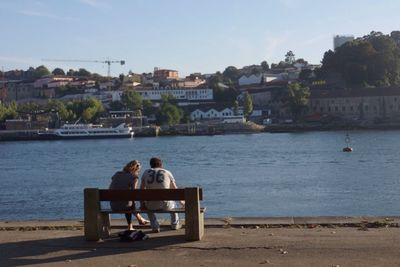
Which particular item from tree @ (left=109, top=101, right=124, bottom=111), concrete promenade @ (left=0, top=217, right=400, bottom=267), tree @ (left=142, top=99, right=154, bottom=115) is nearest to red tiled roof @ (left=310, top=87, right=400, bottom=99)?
tree @ (left=142, top=99, right=154, bottom=115)

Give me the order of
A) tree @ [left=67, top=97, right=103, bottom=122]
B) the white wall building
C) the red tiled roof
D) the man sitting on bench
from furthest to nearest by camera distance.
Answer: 1. the white wall building
2. tree @ [left=67, top=97, right=103, bottom=122]
3. the red tiled roof
4. the man sitting on bench

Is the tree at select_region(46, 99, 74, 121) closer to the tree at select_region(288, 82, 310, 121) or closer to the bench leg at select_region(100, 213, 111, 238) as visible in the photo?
the tree at select_region(288, 82, 310, 121)

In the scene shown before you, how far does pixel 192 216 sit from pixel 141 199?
0.65 metres

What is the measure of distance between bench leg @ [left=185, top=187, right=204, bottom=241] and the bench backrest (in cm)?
10

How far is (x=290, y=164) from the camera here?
47.6m

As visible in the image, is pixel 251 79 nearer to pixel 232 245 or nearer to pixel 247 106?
pixel 247 106

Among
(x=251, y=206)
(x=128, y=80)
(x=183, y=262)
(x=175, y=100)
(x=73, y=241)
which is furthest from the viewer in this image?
(x=128, y=80)

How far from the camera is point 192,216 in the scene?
8.37m

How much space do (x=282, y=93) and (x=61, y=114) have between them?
4008cm

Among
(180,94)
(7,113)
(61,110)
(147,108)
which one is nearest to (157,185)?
(61,110)

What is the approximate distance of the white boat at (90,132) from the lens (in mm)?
116812

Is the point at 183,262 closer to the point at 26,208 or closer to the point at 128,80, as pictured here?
the point at 26,208

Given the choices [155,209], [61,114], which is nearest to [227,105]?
[61,114]

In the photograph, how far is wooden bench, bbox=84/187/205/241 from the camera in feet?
27.5
